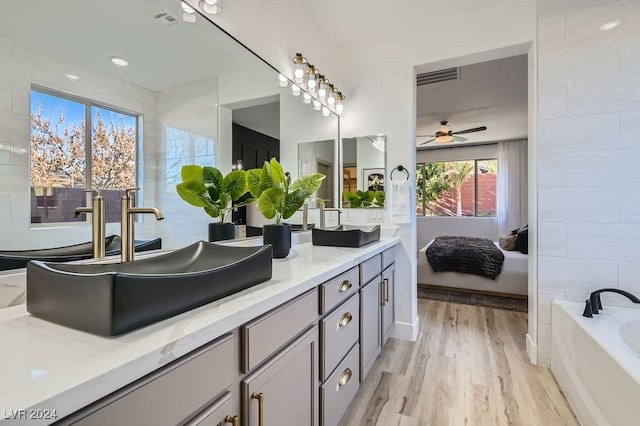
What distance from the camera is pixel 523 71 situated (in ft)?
10.1

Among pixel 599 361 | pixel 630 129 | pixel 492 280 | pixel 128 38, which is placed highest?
pixel 128 38

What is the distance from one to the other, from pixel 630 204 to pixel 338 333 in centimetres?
201

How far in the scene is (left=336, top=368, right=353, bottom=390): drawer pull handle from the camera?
1420mm

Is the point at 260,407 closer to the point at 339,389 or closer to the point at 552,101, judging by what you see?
the point at 339,389

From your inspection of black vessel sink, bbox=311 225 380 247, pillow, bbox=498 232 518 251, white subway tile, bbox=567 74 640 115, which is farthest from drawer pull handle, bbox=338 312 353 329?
pillow, bbox=498 232 518 251

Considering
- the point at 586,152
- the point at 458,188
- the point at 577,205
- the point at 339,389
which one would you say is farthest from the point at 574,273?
the point at 458,188

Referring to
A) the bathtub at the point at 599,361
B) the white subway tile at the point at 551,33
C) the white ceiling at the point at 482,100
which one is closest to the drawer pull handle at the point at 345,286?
the bathtub at the point at 599,361

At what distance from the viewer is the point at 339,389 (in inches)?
55.2

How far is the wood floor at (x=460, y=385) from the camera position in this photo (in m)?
1.61

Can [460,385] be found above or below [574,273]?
below

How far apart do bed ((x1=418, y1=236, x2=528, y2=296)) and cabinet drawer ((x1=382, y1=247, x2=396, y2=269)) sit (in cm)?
178

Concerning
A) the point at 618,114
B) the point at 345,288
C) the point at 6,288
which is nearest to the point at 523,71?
the point at 618,114

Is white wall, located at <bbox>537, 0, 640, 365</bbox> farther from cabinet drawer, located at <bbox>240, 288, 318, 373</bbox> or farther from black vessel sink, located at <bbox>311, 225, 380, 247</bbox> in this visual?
cabinet drawer, located at <bbox>240, 288, 318, 373</bbox>

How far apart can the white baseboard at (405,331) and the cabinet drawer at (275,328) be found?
5.36 ft
